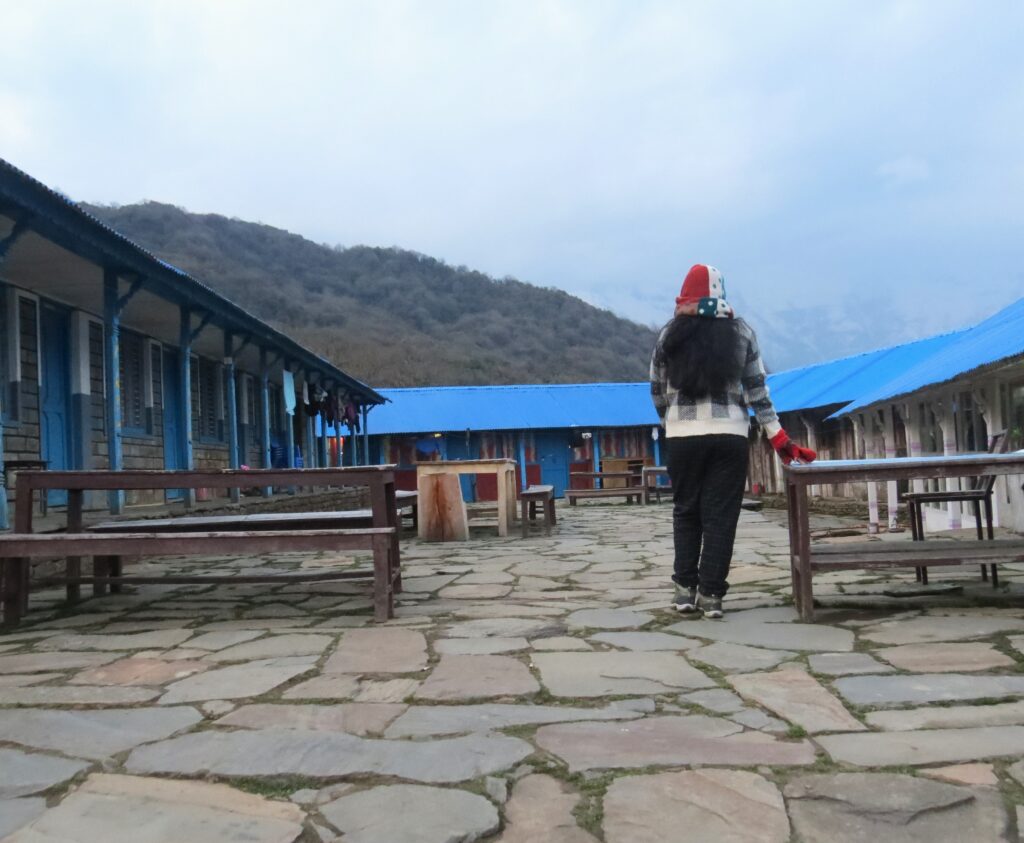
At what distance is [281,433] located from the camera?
18.8m

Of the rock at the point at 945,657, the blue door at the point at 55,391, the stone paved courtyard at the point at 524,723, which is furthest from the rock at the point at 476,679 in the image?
the blue door at the point at 55,391

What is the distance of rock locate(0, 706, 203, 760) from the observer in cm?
238

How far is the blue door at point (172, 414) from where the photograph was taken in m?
12.8

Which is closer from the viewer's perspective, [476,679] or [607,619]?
[476,679]

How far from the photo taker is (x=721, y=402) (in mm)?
3924

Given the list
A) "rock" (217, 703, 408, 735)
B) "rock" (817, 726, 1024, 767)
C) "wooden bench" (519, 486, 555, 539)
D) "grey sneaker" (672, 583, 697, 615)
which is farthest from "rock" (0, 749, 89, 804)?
"wooden bench" (519, 486, 555, 539)

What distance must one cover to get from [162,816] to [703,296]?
307 centimetres

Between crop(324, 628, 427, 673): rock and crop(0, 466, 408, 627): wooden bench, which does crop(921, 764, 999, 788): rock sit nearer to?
crop(324, 628, 427, 673): rock

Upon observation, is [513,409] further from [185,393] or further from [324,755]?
[324,755]

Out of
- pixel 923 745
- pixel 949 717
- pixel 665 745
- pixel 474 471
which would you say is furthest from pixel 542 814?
pixel 474 471

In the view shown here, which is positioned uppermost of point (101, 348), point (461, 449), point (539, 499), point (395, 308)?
point (395, 308)

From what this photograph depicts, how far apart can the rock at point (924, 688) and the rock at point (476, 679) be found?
1047 mm

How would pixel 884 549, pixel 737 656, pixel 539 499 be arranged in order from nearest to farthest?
pixel 737 656
pixel 884 549
pixel 539 499

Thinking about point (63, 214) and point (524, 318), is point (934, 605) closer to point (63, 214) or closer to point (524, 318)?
point (63, 214)
